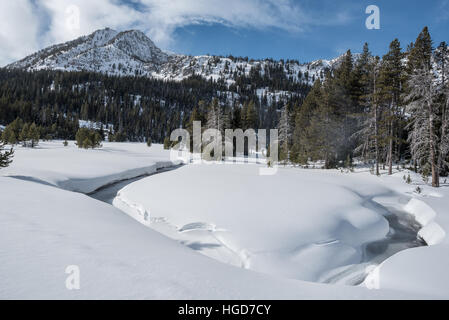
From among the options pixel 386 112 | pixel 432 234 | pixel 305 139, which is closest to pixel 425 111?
pixel 386 112

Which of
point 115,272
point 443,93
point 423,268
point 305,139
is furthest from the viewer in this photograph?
point 305,139

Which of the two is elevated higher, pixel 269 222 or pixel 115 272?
pixel 115 272

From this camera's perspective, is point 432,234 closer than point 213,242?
No

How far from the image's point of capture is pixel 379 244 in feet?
28.9

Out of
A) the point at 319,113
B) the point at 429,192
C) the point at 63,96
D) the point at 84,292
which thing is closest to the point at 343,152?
the point at 319,113

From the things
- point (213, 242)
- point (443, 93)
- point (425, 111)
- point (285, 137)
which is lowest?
point (213, 242)

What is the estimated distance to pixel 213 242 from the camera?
299 inches

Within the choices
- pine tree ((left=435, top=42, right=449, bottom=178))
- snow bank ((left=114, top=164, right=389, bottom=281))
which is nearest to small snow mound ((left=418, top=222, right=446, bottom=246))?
snow bank ((left=114, top=164, right=389, bottom=281))

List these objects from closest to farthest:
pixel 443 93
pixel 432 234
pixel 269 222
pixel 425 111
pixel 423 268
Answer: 1. pixel 423 268
2. pixel 269 222
3. pixel 432 234
4. pixel 425 111
5. pixel 443 93

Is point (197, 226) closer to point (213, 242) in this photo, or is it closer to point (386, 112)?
point (213, 242)

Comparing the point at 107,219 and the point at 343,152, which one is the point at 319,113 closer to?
the point at 343,152

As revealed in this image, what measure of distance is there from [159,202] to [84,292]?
838 centimetres

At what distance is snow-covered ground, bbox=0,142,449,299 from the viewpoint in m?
3.52

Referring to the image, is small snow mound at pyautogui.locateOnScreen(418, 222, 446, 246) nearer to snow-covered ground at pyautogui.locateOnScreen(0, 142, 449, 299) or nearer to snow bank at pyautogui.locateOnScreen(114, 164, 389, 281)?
snow-covered ground at pyautogui.locateOnScreen(0, 142, 449, 299)
